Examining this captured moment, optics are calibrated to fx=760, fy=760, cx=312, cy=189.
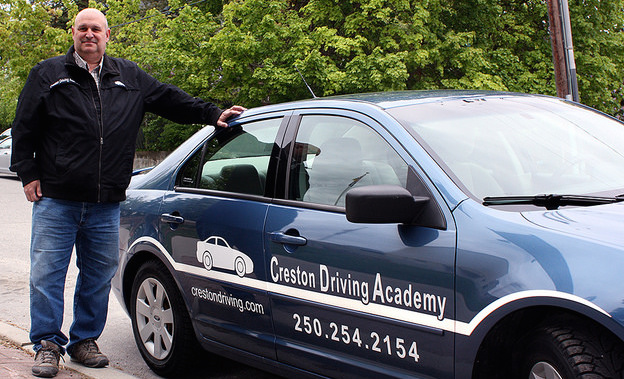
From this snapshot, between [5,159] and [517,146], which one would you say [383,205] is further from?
[5,159]

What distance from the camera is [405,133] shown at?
3350 millimetres

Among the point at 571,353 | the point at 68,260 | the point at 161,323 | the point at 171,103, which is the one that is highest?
the point at 171,103

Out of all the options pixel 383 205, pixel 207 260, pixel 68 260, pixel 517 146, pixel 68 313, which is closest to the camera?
pixel 383 205

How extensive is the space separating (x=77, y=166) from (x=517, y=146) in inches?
95.5

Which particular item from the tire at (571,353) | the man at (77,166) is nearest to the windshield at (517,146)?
the tire at (571,353)

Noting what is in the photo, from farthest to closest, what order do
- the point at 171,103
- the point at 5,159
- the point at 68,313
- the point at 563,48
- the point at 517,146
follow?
the point at 5,159 < the point at 563,48 < the point at 68,313 < the point at 171,103 < the point at 517,146

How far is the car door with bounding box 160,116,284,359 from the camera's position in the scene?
3.86 meters

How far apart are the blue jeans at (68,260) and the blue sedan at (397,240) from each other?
0.72 feet

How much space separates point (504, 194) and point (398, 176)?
0.48 m

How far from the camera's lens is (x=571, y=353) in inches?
101

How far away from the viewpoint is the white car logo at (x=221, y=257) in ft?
12.8

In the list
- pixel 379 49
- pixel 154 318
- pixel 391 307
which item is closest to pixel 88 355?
pixel 154 318

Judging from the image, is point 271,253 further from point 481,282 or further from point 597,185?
point 597,185

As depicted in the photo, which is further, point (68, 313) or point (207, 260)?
point (68, 313)
